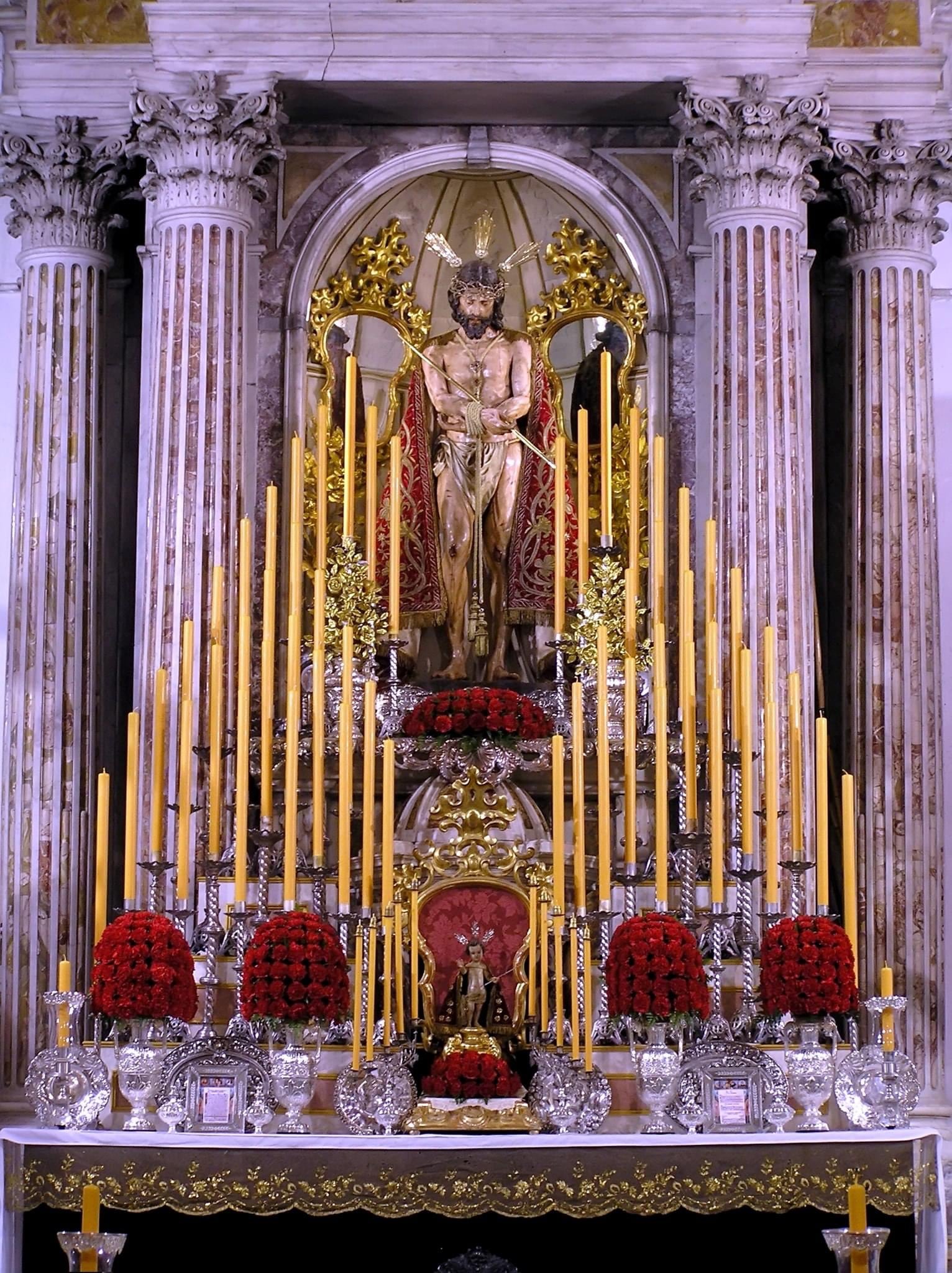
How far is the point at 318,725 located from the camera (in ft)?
36.2

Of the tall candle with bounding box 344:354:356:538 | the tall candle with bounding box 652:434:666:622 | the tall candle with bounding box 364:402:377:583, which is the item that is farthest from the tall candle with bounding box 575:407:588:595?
the tall candle with bounding box 344:354:356:538

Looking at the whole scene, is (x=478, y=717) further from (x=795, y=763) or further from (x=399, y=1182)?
(x=399, y=1182)

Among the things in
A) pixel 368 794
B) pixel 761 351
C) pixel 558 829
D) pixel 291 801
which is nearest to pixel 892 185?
pixel 761 351

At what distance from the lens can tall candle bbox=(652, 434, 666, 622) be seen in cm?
1266

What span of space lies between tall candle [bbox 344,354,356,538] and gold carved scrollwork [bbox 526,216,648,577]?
1.12m

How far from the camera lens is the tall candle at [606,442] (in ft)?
41.3

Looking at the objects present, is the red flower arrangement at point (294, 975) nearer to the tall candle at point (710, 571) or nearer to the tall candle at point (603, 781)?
the tall candle at point (603, 781)

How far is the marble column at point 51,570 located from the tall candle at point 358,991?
9.71ft

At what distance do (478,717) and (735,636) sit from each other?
140 centimetres

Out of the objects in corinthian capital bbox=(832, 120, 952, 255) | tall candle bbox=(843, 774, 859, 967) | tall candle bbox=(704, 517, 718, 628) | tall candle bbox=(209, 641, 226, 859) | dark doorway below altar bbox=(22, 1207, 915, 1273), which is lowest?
dark doorway below altar bbox=(22, 1207, 915, 1273)

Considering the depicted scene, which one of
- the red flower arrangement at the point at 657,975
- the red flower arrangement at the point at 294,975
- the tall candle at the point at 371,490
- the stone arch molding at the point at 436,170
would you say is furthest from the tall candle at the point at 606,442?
the red flower arrangement at the point at 294,975

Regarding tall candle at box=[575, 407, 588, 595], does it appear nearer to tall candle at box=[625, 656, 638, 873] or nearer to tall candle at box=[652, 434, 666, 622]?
tall candle at box=[652, 434, 666, 622]

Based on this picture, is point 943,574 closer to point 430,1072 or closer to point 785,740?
point 785,740

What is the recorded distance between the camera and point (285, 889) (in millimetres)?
10484
